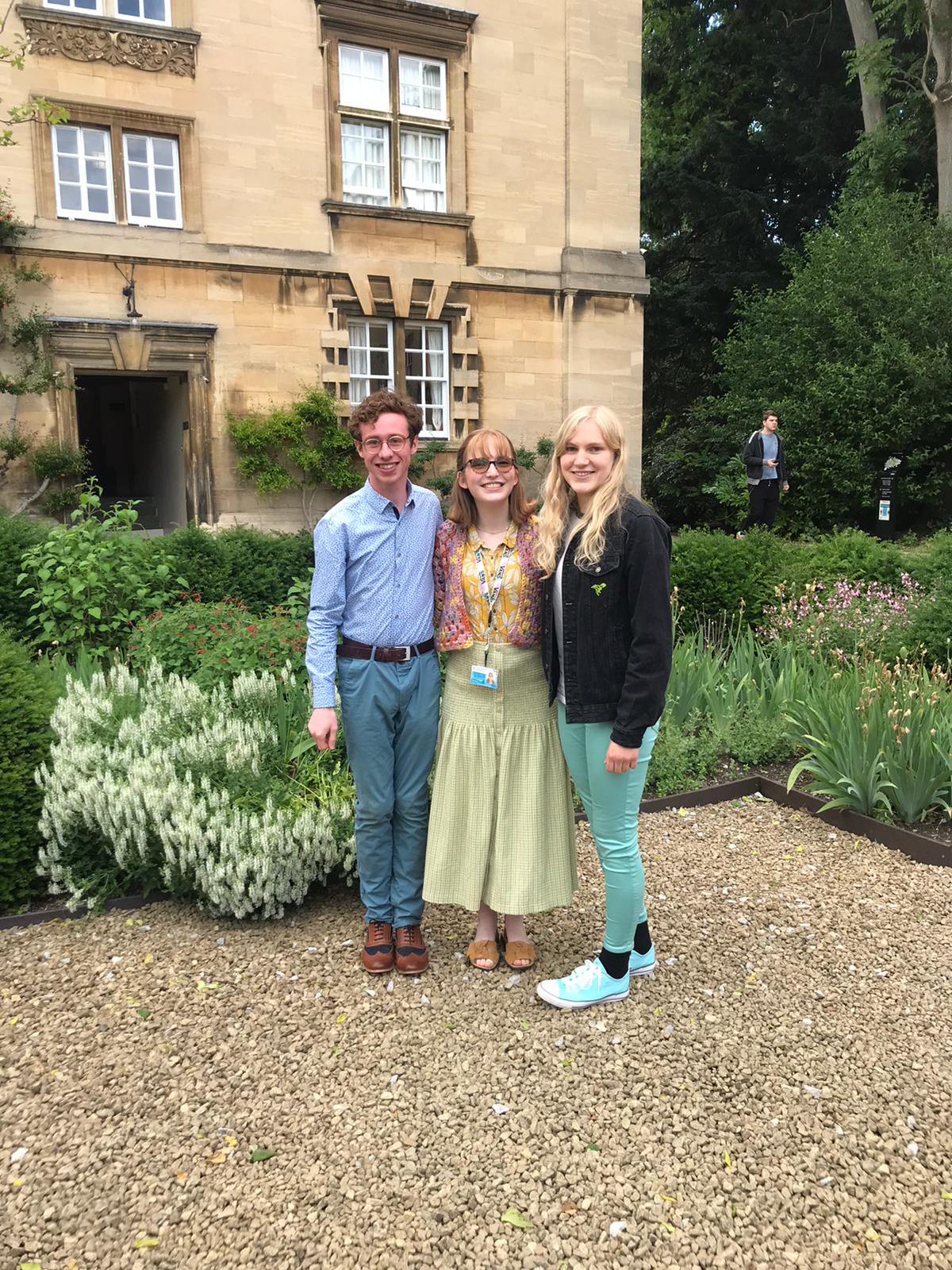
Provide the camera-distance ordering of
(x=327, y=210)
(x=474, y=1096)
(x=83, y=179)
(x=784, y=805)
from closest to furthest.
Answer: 1. (x=474, y=1096)
2. (x=784, y=805)
3. (x=83, y=179)
4. (x=327, y=210)

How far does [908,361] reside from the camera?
14977 mm

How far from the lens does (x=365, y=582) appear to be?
3.11m

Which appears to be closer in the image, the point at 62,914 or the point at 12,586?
the point at 62,914

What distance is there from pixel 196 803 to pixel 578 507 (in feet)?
6.31

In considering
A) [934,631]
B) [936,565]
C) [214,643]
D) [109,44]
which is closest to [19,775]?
[214,643]

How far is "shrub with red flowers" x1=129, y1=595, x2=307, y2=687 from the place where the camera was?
512 cm

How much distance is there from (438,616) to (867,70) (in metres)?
18.4

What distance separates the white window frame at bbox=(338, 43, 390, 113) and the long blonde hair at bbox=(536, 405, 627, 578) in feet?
39.4

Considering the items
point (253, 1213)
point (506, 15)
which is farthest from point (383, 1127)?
point (506, 15)

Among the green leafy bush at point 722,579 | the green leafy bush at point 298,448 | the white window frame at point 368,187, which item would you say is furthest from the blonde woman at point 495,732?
the white window frame at point 368,187

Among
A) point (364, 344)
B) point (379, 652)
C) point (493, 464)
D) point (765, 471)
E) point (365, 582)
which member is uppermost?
point (364, 344)

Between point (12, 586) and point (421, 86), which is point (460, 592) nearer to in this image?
point (12, 586)

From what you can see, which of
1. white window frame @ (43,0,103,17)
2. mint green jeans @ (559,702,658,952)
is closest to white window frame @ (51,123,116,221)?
white window frame @ (43,0,103,17)

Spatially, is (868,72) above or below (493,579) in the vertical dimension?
above
